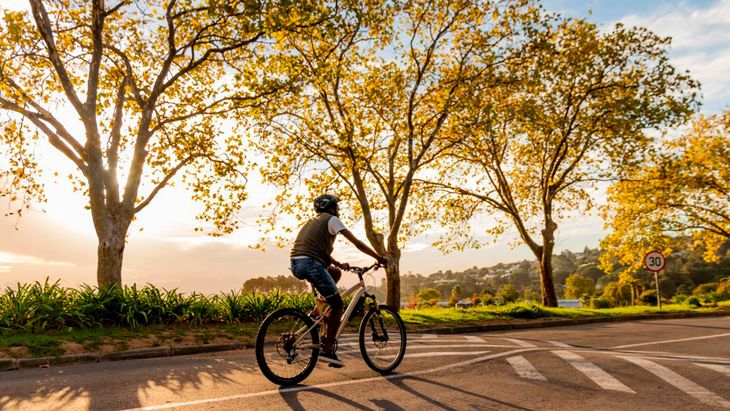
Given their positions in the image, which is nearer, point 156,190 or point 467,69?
point 156,190

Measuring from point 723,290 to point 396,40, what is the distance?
35.4 meters

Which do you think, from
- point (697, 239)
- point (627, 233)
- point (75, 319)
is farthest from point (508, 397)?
point (697, 239)

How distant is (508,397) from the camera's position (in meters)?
5.40

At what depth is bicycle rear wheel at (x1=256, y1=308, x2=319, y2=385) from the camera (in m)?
6.01

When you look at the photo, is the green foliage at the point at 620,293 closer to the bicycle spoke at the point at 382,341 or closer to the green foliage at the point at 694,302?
the green foliage at the point at 694,302

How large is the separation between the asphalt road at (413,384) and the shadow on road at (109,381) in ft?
0.04

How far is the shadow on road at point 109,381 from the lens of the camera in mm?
5316

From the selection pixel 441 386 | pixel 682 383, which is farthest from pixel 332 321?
pixel 682 383

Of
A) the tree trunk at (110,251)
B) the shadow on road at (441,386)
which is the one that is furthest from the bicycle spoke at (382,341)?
the tree trunk at (110,251)

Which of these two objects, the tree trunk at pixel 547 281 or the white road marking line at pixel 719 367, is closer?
the white road marking line at pixel 719 367

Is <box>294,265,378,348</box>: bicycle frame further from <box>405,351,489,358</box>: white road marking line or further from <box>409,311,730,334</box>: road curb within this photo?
<box>409,311,730,334</box>: road curb

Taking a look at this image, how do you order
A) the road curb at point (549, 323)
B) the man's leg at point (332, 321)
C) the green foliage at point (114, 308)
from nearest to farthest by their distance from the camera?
the man's leg at point (332, 321) < the green foliage at point (114, 308) < the road curb at point (549, 323)

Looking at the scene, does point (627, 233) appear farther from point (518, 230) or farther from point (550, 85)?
point (550, 85)

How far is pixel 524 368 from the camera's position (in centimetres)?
691
